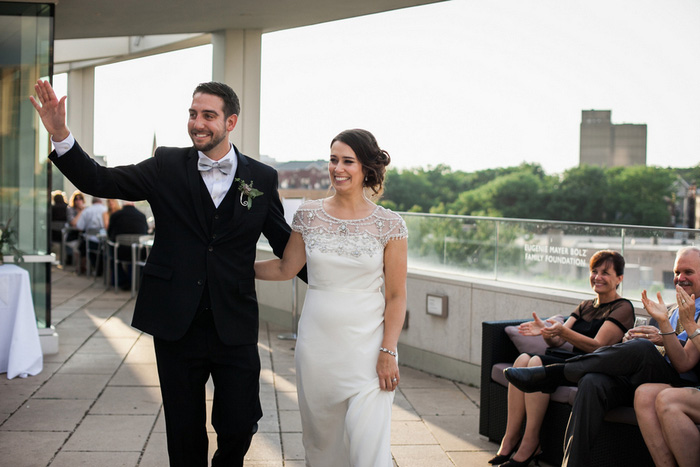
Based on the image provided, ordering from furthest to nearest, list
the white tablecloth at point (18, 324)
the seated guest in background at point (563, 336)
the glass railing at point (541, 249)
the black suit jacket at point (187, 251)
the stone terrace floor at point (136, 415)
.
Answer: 1. the white tablecloth at point (18, 324)
2. the glass railing at point (541, 249)
3. the stone terrace floor at point (136, 415)
4. the seated guest in background at point (563, 336)
5. the black suit jacket at point (187, 251)

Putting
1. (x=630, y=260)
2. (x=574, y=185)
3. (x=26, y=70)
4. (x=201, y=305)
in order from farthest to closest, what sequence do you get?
(x=574, y=185)
(x=26, y=70)
(x=630, y=260)
(x=201, y=305)

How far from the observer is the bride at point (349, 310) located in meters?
3.04

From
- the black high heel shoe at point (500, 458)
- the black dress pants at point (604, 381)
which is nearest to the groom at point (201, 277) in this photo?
the black dress pants at point (604, 381)

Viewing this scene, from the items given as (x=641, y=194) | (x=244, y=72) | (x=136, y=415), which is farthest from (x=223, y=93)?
(x=641, y=194)

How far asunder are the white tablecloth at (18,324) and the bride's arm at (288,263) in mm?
3797

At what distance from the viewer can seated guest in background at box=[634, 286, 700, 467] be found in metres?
3.43

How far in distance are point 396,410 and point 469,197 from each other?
61.9 metres

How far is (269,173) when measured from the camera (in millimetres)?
3197

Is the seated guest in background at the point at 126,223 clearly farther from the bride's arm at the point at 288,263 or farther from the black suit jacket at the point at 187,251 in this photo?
the black suit jacket at the point at 187,251

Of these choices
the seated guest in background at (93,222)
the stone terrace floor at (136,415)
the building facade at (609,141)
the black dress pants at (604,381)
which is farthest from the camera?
the building facade at (609,141)

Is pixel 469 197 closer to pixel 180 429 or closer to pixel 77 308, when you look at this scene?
pixel 77 308

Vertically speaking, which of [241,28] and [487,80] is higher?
[487,80]

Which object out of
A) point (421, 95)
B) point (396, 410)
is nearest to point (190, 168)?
point (396, 410)

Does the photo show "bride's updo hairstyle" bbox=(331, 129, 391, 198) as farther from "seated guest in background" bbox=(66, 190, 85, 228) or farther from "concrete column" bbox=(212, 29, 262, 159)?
"seated guest in background" bbox=(66, 190, 85, 228)
